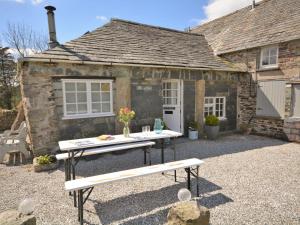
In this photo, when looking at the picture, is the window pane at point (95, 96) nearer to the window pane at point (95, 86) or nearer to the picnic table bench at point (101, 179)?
the window pane at point (95, 86)

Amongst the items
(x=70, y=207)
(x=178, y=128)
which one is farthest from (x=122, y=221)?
(x=178, y=128)

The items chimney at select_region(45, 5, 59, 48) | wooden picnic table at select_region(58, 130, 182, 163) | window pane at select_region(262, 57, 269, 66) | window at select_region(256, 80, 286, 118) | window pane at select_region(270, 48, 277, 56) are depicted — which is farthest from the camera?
window pane at select_region(262, 57, 269, 66)

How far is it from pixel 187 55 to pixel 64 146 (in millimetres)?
7429

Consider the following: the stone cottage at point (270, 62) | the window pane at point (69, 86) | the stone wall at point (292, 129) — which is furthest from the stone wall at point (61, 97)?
the stone wall at point (292, 129)

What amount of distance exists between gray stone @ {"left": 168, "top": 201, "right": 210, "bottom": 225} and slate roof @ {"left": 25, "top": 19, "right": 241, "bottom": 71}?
5.37 meters

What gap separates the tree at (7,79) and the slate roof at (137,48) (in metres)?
11.6

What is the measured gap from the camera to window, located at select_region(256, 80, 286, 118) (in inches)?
350

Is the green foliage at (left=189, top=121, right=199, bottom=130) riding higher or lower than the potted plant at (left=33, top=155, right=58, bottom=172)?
higher

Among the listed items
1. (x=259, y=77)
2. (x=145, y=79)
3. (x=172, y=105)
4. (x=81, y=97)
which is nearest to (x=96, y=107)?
(x=81, y=97)

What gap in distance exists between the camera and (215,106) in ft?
32.9

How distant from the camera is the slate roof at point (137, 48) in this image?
700cm

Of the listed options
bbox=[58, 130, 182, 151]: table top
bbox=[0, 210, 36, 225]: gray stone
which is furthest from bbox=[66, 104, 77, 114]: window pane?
bbox=[0, 210, 36, 225]: gray stone

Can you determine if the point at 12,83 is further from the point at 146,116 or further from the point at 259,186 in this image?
the point at 259,186

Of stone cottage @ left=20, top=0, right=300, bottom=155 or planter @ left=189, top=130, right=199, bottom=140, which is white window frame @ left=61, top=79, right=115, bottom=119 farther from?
planter @ left=189, top=130, right=199, bottom=140
